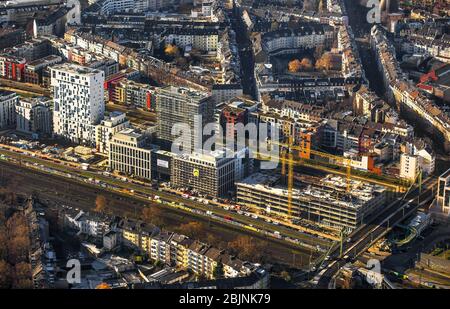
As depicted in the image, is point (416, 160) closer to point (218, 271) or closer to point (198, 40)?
point (218, 271)

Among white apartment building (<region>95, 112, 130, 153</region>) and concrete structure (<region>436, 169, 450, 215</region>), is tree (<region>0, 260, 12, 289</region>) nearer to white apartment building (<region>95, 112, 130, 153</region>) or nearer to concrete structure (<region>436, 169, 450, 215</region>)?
white apartment building (<region>95, 112, 130, 153</region>)

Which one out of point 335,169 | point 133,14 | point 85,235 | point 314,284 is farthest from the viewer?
point 133,14

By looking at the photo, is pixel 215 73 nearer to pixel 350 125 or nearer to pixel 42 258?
pixel 350 125

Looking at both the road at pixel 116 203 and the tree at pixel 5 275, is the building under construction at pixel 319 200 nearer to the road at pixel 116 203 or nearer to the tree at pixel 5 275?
the road at pixel 116 203

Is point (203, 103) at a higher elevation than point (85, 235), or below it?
higher

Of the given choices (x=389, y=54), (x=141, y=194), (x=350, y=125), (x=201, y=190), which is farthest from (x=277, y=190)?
(x=389, y=54)

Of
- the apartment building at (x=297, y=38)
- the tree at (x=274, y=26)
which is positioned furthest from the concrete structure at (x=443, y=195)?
the tree at (x=274, y=26)
